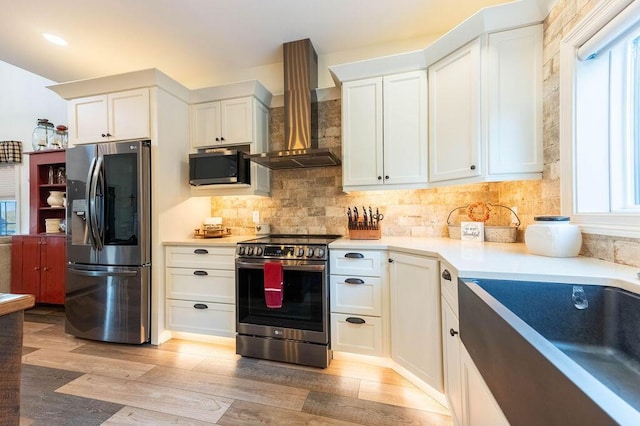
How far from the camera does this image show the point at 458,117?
6.60ft

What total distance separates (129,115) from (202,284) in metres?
1.77

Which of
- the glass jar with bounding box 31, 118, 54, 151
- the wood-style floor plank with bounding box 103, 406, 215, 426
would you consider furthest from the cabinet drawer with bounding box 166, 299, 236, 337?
the glass jar with bounding box 31, 118, 54, 151

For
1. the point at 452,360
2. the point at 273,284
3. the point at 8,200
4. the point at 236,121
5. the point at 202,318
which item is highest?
the point at 236,121

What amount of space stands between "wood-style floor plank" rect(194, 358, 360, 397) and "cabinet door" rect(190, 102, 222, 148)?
2119 mm

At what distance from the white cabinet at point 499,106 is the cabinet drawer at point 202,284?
2139mm

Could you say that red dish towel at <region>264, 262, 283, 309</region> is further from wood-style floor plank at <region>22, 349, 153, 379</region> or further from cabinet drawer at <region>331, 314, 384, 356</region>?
wood-style floor plank at <region>22, 349, 153, 379</region>

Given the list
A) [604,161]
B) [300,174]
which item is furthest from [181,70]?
[604,161]

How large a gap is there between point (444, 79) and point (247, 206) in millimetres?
2320

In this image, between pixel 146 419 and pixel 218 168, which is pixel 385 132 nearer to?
pixel 218 168

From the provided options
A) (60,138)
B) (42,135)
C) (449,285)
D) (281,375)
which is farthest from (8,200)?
(449,285)

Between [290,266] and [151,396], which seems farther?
[290,266]

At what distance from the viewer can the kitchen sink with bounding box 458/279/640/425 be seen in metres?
0.40

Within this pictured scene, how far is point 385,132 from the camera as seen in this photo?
2.33 m

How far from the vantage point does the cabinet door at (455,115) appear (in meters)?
1.88
